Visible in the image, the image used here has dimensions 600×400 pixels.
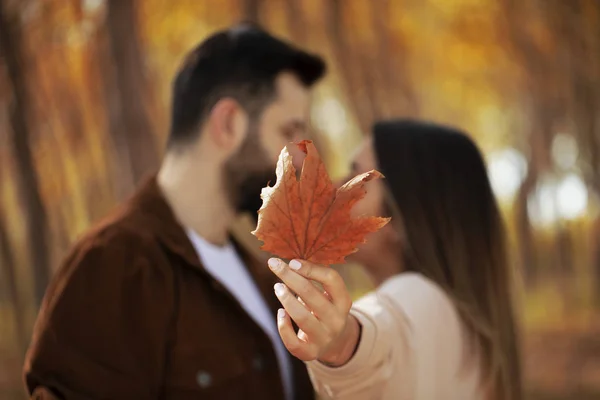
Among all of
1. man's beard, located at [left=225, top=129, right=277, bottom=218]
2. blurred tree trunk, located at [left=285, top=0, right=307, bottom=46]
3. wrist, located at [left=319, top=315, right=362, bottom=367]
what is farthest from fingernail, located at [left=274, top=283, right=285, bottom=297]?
blurred tree trunk, located at [left=285, top=0, right=307, bottom=46]

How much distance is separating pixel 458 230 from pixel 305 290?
1.61 ft

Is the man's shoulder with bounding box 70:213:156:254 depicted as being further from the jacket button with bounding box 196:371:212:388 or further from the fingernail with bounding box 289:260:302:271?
the fingernail with bounding box 289:260:302:271

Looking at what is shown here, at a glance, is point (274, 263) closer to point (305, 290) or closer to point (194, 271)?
point (305, 290)

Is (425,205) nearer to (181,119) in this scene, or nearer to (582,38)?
(181,119)

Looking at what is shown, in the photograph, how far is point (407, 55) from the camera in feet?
6.56

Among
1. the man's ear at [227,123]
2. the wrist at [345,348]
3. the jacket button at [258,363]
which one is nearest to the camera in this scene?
the wrist at [345,348]

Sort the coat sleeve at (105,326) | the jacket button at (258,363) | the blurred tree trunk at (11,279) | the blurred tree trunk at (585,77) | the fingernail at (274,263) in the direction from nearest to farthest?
the fingernail at (274,263)
the coat sleeve at (105,326)
the jacket button at (258,363)
the blurred tree trunk at (11,279)
the blurred tree trunk at (585,77)

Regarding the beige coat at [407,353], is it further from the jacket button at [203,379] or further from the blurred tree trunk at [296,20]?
the blurred tree trunk at [296,20]

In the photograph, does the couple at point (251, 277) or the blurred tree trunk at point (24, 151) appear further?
the blurred tree trunk at point (24, 151)

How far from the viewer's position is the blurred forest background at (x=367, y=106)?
1.68 m

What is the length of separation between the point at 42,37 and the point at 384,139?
1.15 metres

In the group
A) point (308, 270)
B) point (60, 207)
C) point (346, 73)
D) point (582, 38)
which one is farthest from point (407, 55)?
point (308, 270)

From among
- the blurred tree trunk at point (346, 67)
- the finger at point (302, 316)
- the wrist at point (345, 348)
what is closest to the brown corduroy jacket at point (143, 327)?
the wrist at point (345, 348)

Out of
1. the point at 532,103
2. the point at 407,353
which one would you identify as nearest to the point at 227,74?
the point at 407,353
